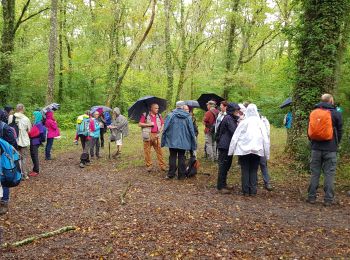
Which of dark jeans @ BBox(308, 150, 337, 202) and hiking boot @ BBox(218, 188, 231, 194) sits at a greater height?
dark jeans @ BBox(308, 150, 337, 202)

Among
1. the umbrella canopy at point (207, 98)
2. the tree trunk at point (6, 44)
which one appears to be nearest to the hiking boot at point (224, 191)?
the umbrella canopy at point (207, 98)

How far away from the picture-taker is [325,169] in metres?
6.77

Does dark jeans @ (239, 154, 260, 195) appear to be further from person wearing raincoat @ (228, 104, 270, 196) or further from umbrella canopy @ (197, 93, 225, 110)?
umbrella canopy @ (197, 93, 225, 110)

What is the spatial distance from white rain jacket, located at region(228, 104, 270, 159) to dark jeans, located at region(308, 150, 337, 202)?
103 centimetres

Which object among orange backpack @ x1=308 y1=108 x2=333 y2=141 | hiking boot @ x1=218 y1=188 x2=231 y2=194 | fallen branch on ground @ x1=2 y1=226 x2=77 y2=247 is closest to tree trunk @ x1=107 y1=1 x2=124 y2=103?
hiking boot @ x1=218 y1=188 x2=231 y2=194

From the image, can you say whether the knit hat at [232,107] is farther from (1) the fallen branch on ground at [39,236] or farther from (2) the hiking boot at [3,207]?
(2) the hiking boot at [3,207]

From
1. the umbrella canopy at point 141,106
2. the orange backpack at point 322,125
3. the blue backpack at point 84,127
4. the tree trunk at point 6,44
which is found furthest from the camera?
the tree trunk at point 6,44

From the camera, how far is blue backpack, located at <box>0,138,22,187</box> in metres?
5.15

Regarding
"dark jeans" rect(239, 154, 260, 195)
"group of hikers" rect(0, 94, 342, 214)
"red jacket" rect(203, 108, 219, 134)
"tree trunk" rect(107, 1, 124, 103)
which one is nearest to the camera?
"group of hikers" rect(0, 94, 342, 214)

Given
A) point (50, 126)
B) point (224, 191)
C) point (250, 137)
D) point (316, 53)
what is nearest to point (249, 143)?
point (250, 137)

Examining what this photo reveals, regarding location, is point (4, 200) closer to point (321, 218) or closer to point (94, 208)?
point (94, 208)

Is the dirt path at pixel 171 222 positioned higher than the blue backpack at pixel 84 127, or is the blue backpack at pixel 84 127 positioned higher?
the blue backpack at pixel 84 127

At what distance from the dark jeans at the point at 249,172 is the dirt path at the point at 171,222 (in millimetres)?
263

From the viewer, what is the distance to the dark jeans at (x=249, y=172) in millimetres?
7500
